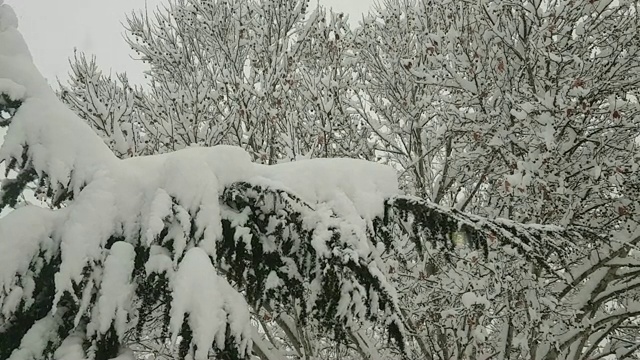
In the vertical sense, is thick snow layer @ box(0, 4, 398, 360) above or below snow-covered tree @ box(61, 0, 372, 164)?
below

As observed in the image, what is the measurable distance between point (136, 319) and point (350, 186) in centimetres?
86

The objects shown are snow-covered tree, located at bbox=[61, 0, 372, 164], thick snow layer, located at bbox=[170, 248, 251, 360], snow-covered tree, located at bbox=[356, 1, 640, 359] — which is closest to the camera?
thick snow layer, located at bbox=[170, 248, 251, 360]

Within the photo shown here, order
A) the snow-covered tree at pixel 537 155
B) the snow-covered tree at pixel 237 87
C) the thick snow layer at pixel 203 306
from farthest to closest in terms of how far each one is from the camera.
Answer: the snow-covered tree at pixel 237 87 → the snow-covered tree at pixel 537 155 → the thick snow layer at pixel 203 306

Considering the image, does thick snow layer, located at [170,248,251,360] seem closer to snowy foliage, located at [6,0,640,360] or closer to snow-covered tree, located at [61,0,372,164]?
snowy foliage, located at [6,0,640,360]

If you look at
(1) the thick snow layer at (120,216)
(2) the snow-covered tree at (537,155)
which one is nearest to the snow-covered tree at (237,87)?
(2) the snow-covered tree at (537,155)

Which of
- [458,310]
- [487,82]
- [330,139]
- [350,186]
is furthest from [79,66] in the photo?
[350,186]

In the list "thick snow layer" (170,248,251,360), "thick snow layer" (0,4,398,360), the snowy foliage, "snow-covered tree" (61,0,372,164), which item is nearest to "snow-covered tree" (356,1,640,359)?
the snowy foliage

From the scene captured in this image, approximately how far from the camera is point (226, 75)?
717 cm

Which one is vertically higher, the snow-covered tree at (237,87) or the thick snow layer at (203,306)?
the snow-covered tree at (237,87)

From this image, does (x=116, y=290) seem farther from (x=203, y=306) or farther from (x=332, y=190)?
(x=332, y=190)

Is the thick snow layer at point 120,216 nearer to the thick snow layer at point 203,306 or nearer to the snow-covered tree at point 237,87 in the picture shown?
the thick snow layer at point 203,306

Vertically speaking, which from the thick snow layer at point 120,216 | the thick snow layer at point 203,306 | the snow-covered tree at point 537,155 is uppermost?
the snow-covered tree at point 537,155

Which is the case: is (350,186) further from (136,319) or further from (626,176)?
(626,176)

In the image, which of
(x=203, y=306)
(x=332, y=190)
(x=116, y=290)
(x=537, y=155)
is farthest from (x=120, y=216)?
(x=537, y=155)
